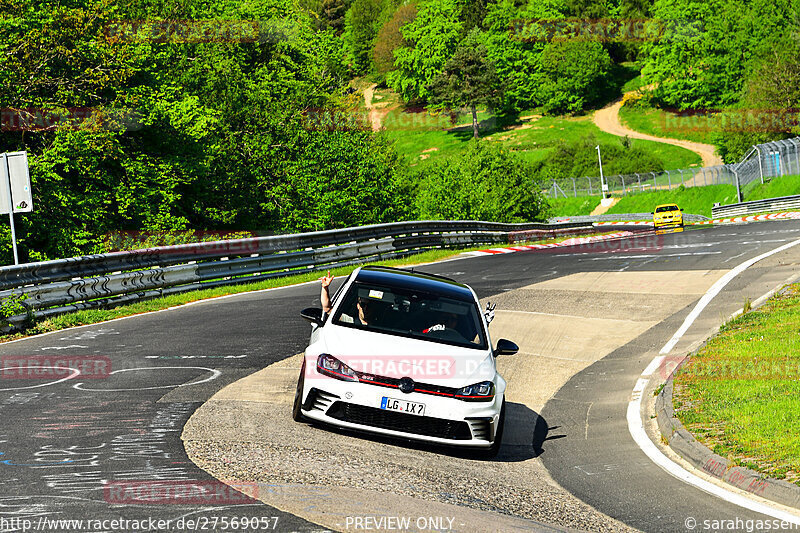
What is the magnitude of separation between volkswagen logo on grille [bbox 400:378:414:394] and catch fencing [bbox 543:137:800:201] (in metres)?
61.7

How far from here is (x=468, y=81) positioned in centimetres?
12950

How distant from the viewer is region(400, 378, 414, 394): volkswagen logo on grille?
27.3 feet

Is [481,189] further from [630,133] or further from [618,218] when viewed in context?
[630,133]

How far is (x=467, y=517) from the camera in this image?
644cm

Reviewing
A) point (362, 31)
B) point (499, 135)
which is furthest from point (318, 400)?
point (362, 31)

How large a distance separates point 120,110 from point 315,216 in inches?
562

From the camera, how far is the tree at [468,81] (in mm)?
127688

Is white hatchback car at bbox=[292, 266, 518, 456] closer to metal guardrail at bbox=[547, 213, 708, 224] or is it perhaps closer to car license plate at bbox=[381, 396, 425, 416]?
car license plate at bbox=[381, 396, 425, 416]

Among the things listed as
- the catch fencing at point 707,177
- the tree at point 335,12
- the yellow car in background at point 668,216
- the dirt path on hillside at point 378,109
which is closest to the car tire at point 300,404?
the yellow car in background at point 668,216

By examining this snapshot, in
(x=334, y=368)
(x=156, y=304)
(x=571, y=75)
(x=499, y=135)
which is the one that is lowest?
(x=499, y=135)

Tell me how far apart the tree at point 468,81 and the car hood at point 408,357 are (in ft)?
392

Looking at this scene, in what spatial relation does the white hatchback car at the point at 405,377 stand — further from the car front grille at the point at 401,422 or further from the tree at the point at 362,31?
the tree at the point at 362,31

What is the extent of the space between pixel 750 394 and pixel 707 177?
7454 cm

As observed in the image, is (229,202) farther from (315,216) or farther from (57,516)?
(57,516)
